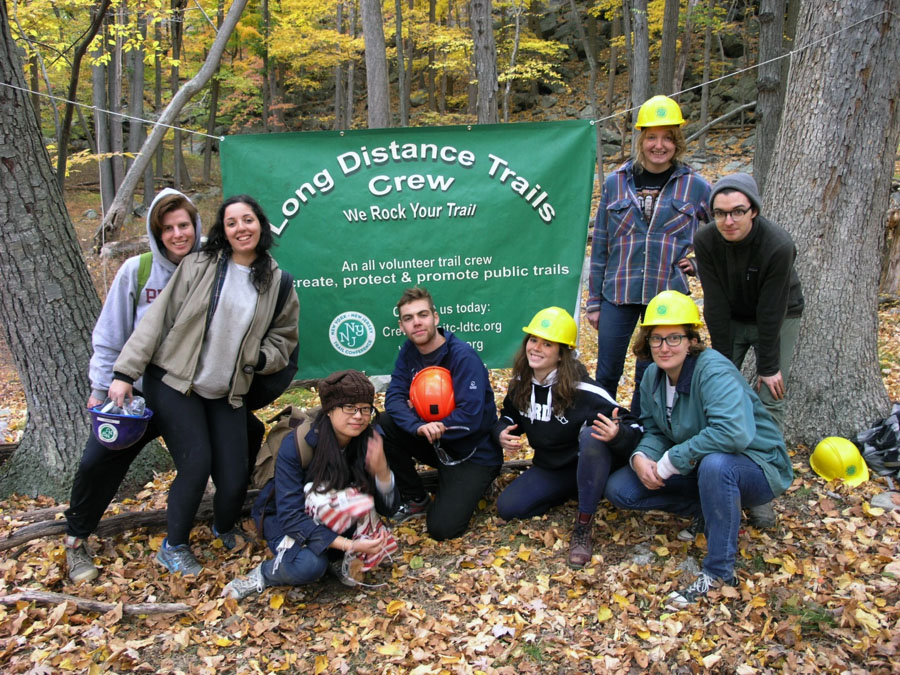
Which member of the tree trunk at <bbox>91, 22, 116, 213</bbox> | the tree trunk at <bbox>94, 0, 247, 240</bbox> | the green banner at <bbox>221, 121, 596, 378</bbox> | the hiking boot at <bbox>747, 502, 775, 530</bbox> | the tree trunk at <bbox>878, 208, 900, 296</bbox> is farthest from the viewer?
the tree trunk at <bbox>91, 22, 116, 213</bbox>

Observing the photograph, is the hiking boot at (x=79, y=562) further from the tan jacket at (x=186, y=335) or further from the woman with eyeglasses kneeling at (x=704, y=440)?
the woman with eyeglasses kneeling at (x=704, y=440)

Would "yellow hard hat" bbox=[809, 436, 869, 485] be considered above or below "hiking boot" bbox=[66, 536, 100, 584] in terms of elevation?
above

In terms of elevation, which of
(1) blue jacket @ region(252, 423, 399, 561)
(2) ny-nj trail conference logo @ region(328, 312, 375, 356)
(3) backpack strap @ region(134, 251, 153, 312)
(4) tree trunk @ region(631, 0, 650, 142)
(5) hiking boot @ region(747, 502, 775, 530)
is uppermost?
(4) tree trunk @ region(631, 0, 650, 142)

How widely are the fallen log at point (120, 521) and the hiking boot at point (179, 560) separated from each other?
353mm

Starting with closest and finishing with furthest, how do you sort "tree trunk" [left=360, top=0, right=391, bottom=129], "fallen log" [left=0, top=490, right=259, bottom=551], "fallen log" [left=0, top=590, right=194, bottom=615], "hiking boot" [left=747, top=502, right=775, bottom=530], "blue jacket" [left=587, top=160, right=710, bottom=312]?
"fallen log" [left=0, top=590, right=194, bottom=615], "fallen log" [left=0, top=490, right=259, bottom=551], "hiking boot" [left=747, top=502, right=775, bottom=530], "blue jacket" [left=587, top=160, right=710, bottom=312], "tree trunk" [left=360, top=0, right=391, bottom=129]

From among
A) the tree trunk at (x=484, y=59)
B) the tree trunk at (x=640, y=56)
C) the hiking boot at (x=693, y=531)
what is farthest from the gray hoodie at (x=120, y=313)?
the tree trunk at (x=640, y=56)

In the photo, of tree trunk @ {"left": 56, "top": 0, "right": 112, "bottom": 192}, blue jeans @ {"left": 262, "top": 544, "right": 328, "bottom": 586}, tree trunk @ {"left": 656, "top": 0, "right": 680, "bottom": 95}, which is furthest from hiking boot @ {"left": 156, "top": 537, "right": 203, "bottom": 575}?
tree trunk @ {"left": 656, "top": 0, "right": 680, "bottom": 95}

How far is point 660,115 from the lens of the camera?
137 inches

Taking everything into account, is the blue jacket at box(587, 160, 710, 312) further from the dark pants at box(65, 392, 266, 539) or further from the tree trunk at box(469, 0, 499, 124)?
the tree trunk at box(469, 0, 499, 124)

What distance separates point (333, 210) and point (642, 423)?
7.67 ft

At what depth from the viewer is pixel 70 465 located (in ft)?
13.2

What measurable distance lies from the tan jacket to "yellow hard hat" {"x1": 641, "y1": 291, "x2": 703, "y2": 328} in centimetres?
186

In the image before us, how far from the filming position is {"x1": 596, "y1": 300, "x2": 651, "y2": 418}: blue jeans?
3.87m

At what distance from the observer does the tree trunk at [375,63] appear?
10484mm
